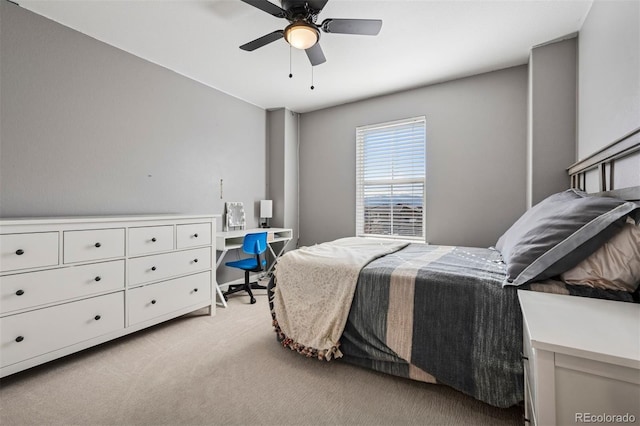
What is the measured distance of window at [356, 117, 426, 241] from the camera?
3.62m

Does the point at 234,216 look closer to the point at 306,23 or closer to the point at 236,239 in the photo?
the point at 236,239

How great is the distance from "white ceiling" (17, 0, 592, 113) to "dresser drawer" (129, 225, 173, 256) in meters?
1.70

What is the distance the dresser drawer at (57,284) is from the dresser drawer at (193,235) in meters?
0.50

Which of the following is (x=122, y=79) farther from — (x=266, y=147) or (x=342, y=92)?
(x=342, y=92)

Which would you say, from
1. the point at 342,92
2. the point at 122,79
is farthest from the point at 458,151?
the point at 122,79

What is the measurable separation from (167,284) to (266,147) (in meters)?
2.58

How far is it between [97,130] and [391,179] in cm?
326

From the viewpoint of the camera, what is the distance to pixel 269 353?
2.07 m

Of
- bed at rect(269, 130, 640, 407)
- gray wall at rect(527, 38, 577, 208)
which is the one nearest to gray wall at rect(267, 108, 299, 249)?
bed at rect(269, 130, 640, 407)

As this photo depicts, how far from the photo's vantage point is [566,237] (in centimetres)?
134

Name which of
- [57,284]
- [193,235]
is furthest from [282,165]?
[57,284]

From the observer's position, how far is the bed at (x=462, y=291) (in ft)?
4.13

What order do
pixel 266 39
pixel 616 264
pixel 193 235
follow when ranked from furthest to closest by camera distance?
pixel 193 235
pixel 266 39
pixel 616 264

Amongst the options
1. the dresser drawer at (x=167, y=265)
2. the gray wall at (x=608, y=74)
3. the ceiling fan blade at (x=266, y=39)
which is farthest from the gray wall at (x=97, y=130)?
the gray wall at (x=608, y=74)
